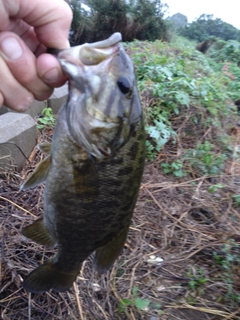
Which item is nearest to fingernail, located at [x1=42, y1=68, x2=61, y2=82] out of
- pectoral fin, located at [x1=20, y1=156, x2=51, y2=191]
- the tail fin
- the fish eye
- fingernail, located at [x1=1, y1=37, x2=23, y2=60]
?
fingernail, located at [x1=1, y1=37, x2=23, y2=60]

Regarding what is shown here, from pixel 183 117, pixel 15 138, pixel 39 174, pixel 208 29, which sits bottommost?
pixel 208 29

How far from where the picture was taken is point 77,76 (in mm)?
1387

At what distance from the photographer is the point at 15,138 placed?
152 inches

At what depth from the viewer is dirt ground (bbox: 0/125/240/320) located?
283cm

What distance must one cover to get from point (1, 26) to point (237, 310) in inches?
105

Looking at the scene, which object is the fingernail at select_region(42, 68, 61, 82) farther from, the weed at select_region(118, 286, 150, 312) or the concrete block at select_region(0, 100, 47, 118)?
the concrete block at select_region(0, 100, 47, 118)

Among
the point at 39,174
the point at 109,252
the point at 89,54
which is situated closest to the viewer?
the point at 89,54

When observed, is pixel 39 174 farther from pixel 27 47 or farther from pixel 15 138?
pixel 15 138

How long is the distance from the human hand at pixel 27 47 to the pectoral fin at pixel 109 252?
0.74 metres

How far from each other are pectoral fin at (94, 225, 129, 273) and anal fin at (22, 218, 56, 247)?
0.23m

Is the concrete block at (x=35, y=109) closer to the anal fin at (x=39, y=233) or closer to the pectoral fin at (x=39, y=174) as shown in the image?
the anal fin at (x=39, y=233)

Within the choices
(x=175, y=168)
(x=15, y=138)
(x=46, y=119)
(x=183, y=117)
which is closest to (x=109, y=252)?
(x=15, y=138)

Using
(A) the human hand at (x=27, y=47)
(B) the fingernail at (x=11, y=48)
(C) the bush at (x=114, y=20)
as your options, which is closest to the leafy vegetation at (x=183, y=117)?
(A) the human hand at (x=27, y=47)

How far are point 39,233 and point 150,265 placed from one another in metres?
1.77
